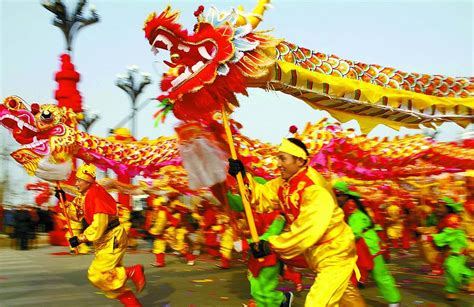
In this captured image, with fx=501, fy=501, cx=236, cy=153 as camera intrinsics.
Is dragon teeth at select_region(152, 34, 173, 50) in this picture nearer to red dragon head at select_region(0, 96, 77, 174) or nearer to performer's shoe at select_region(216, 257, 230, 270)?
red dragon head at select_region(0, 96, 77, 174)

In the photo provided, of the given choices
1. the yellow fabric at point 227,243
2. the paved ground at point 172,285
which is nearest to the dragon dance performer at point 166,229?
the paved ground at point 172,285

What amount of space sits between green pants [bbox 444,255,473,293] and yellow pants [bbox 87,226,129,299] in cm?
404

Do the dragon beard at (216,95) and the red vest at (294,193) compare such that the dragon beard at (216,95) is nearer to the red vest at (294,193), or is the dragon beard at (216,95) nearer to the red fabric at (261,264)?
the red vest at (294,193)

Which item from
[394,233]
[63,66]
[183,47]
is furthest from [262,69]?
[63,66]

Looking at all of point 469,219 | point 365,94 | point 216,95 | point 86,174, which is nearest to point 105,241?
point 86,174

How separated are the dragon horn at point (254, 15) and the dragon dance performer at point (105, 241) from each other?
7.76 feet

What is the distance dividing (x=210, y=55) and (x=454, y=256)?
4193mm

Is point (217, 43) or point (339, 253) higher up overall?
point (217, 43)

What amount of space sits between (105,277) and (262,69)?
2.71 metres

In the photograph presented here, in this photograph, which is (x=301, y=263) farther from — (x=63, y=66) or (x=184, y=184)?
(x=63, y=66)

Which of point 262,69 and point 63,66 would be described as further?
point 63,66

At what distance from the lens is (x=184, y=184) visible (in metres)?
8.89

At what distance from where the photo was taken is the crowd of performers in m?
3.69

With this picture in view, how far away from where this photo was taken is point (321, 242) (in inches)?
148
